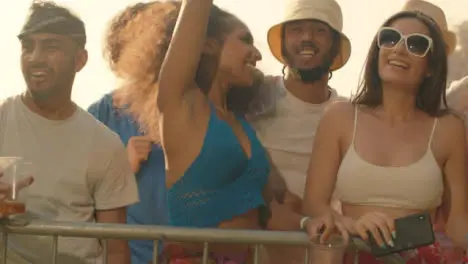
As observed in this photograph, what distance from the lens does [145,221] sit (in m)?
4.92

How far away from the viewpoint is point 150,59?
4277 millimetres

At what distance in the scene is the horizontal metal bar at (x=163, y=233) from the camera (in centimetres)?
335

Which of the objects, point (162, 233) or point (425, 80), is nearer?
point (162, 233)

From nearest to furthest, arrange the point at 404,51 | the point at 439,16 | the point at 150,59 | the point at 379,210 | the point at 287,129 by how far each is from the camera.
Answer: the point at 379,210
the point at 404,51
the point at 150,59
the point at 287,129
the point at 439,16

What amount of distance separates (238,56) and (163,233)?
3.63ft

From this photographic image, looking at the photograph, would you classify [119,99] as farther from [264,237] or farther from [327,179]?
[264,237]

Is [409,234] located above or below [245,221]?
above

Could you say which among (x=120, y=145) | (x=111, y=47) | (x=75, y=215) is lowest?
(x=75, y=215)

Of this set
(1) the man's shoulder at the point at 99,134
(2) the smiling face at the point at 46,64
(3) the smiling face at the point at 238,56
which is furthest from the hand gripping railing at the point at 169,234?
(3) the smiling face at the point at 238,56

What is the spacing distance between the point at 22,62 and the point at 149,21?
0.73m

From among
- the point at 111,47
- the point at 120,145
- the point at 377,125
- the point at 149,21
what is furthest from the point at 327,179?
the point at 111,47

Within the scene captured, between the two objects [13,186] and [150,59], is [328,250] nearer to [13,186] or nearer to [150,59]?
[13,186]

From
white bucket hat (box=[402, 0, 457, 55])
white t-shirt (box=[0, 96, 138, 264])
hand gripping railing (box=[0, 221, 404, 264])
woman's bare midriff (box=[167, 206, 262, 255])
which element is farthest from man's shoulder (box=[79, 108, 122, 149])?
white bucket hat (box=[402, 0, 457, 55])

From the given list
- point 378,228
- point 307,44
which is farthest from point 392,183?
point 307,44
